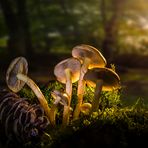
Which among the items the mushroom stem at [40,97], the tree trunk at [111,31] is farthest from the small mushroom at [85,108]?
the tree trunk at [111,31]

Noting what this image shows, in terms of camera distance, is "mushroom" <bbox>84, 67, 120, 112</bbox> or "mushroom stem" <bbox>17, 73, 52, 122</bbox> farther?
"mushroom stem" <bbox>17, 73, 52, 122</bbox>

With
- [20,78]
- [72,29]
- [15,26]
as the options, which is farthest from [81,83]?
[72,29]

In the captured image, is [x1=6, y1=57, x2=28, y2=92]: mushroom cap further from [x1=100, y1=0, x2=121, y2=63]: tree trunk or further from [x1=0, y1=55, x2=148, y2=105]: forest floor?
[x1=100, y1=0, x2=121, y2=63]: tree trunk

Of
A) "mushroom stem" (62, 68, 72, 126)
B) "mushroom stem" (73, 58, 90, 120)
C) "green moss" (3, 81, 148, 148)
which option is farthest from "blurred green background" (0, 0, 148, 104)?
"green moss" (3, 81, 148, 148)

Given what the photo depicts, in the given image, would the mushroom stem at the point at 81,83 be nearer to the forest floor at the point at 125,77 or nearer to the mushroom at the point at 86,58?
the mushroom at the point at 86,58

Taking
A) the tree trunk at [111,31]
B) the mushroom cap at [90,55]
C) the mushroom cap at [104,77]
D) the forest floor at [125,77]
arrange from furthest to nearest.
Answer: the tree trunk at [111,31] < the forest floor at [125,77] < the mushroom cap at [90,55] < the mushroom cap at [104,77]

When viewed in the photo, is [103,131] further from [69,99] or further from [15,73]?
[15,73]

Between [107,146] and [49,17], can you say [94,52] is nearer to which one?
[107,146]
